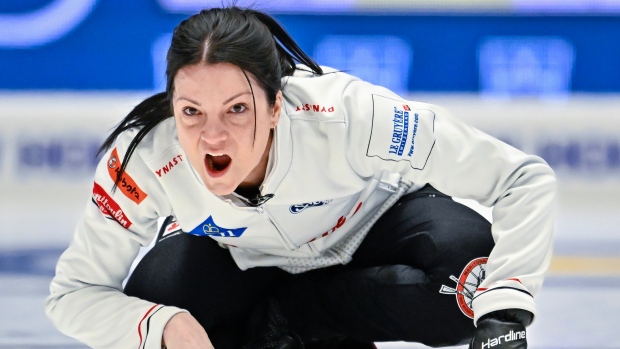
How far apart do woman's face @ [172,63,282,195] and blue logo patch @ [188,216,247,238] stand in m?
0.24

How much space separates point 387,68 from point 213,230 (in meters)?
2.51

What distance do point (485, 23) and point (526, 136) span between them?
586 mm

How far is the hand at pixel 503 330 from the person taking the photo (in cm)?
185

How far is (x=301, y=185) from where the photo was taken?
2096 millimetres

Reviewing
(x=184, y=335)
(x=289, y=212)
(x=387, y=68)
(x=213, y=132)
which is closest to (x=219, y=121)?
(x=213, y=132)

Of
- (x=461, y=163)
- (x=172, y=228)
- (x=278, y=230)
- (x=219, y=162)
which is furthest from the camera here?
(x=172, y=228)

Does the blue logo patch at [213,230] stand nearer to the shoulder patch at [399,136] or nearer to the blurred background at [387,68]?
the shoulder patch at [399,136]

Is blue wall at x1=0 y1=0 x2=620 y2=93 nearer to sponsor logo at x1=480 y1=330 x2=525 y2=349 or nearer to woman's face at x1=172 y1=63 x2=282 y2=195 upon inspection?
woman's face at x1=172 y1=63 x2=282 y2=195

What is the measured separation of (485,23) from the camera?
4617mm

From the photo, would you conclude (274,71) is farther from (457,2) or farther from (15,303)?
(457,2)

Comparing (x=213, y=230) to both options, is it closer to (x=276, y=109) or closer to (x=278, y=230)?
(x=278, y=230)

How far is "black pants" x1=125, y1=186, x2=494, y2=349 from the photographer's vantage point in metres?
2.19

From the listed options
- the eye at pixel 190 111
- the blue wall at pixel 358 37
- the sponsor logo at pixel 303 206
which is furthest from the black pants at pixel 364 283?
the blue wall at pixel 358 37

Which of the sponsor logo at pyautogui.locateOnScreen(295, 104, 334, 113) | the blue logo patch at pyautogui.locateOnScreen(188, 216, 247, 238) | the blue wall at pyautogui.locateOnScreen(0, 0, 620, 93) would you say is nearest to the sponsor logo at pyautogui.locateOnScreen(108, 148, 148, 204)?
the blue logo patch at pyautogui.locateOnScreen(188, 216, 247, 238)
